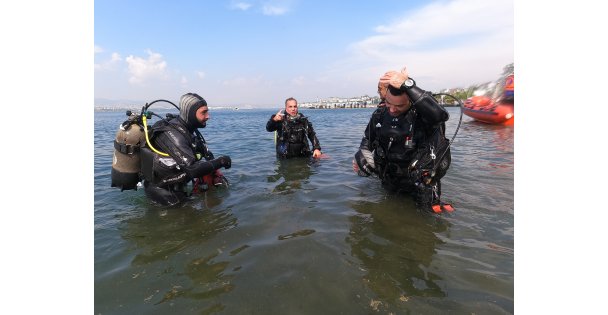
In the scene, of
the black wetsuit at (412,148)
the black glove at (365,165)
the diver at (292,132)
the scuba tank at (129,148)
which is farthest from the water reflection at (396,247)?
the diver at (292,132)

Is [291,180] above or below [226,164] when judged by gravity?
below

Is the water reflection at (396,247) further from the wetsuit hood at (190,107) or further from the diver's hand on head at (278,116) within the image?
the diver's hand on head at (278,116)

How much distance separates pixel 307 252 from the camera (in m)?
3.32

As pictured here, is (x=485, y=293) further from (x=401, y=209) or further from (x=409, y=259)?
(x=401, y=209)

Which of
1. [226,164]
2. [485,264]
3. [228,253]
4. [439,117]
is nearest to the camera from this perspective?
[485,264]

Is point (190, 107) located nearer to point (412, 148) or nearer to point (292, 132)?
point (412, 148)

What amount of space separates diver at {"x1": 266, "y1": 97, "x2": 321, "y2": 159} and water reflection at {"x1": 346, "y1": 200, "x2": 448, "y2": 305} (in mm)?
3943

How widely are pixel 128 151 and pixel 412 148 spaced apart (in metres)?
4.35

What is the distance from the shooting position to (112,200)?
5.54 m

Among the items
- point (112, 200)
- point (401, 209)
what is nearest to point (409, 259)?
point (401, 209)

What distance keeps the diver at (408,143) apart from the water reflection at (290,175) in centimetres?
157

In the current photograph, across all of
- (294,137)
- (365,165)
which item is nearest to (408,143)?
(365,165)

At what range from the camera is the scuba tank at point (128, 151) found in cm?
465

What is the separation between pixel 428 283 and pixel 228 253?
83.1 inches
